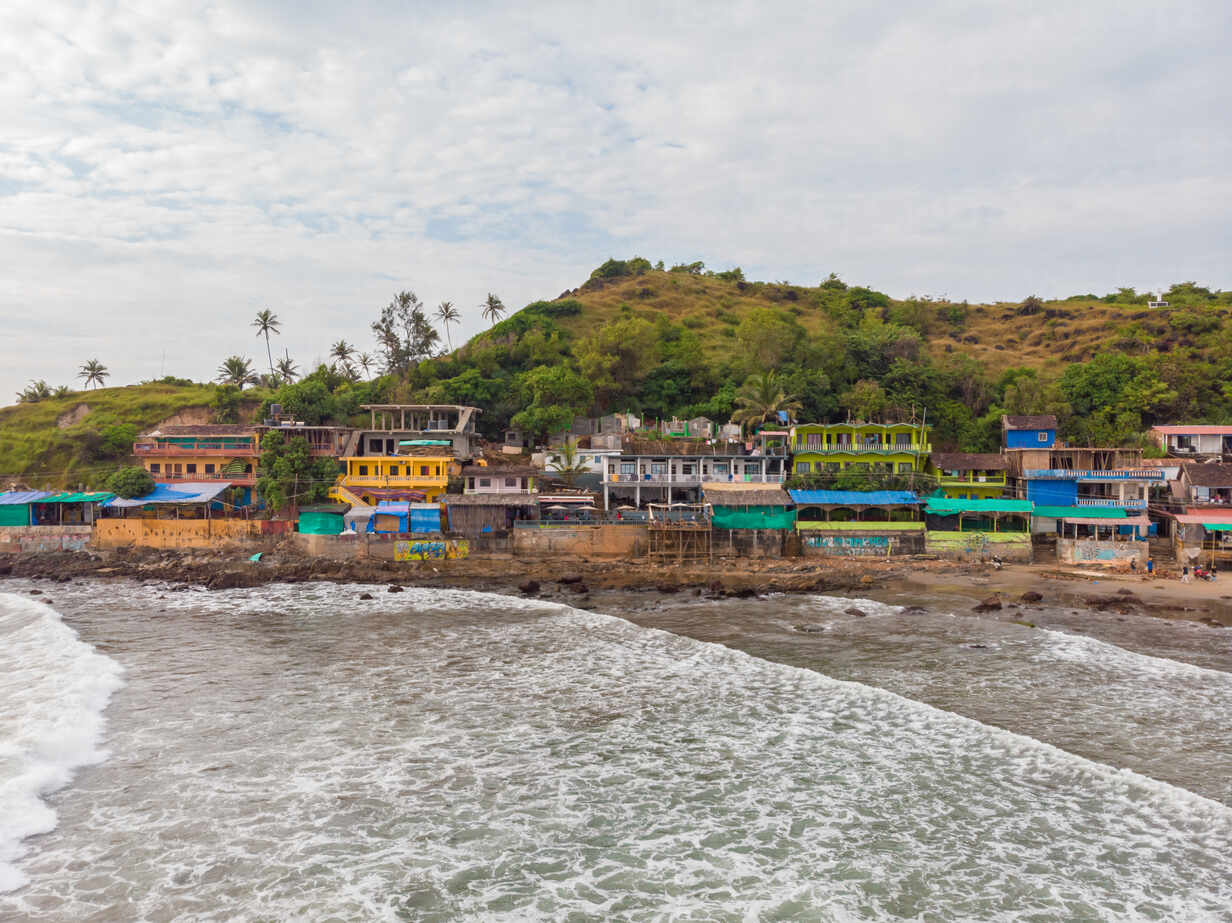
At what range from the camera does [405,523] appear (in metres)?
45.1

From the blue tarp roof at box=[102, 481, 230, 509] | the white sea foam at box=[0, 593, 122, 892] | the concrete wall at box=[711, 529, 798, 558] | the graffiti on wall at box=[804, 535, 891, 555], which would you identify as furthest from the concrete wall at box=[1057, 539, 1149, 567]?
the blue tarp roof at box=[102, 481, 230, 509]

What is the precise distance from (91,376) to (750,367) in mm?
71216

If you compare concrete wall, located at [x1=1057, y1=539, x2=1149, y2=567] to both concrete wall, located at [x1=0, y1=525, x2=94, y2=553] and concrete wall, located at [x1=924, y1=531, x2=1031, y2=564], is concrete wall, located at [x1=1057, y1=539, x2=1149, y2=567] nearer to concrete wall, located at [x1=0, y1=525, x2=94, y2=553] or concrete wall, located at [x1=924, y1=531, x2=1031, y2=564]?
concrete wall, located at [x1=924, y1=531, x2=1031, y2=564]

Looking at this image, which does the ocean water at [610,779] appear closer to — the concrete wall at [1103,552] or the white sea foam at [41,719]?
the white sea foam at [41,719]

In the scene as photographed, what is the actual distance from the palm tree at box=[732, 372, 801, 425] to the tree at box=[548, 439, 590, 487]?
40.0ft

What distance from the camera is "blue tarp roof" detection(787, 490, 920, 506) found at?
146 feet

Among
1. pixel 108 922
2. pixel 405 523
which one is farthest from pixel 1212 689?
pixel 405 523

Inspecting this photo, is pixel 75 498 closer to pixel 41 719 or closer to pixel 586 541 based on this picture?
pixel 586 541

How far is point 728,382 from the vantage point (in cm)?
6234

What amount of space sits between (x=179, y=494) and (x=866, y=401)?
48682mm

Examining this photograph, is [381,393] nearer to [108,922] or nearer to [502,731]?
[502,731]

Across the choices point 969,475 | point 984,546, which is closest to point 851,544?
point 984,546

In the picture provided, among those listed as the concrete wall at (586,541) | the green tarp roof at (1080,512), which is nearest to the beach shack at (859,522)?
the green tarp roof at (1080,512)

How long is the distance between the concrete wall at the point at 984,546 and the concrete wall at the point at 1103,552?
84.2 inches
